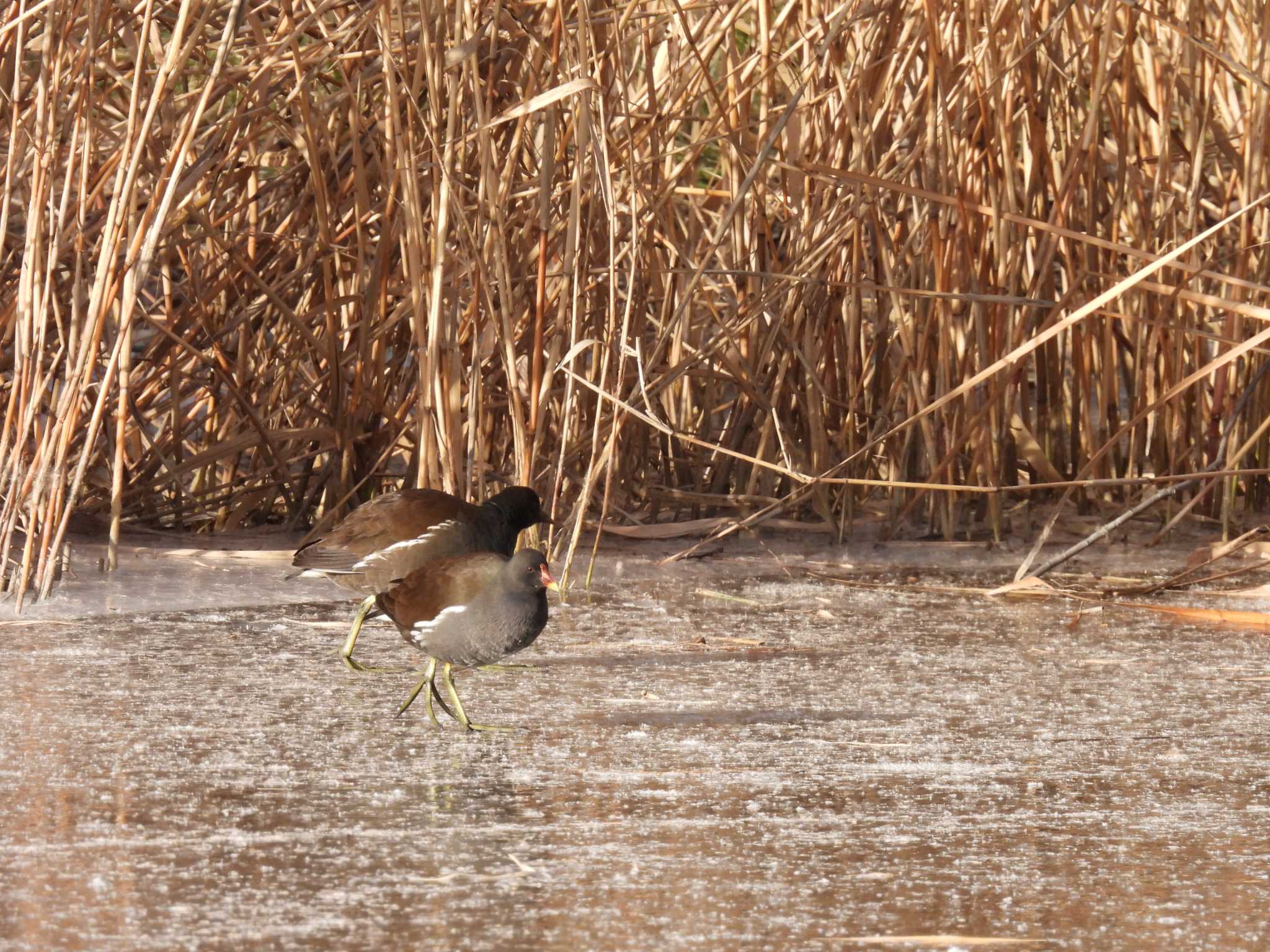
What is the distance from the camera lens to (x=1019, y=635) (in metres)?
4.54

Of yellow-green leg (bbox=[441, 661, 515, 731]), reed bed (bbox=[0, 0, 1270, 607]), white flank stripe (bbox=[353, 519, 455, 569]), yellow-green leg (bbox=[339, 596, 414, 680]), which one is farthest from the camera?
reed bed (bbox=[0, 0, 1270, 607])

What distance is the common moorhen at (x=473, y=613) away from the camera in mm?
3582

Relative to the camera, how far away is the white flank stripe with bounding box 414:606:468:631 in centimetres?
362

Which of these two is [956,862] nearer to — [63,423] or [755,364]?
[63,423]

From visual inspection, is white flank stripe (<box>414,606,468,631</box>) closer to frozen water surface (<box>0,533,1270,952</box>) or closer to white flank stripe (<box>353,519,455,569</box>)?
frozen water surface (<box>0,533,1270,952</box>)

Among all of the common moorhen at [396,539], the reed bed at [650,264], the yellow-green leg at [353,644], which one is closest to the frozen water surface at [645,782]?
the yellow-green leg at [353,644]

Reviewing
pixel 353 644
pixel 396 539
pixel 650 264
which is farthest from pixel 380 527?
pixel 650 264

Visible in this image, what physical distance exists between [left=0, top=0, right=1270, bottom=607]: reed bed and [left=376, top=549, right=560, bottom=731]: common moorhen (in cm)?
105

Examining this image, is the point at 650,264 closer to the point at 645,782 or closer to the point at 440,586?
the point at 440,586

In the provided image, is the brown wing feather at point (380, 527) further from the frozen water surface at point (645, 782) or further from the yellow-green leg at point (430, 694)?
the yellow-green leg at point (430, 694)

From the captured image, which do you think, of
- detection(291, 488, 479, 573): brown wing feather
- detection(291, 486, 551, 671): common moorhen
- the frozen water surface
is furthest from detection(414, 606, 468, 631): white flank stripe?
detection(291, 488, 479, 573): brown wing feather

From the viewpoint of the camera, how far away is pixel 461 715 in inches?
142

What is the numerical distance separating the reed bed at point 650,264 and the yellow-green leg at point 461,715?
1.12 m

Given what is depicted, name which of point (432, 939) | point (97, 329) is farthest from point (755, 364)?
point (432, 939)
